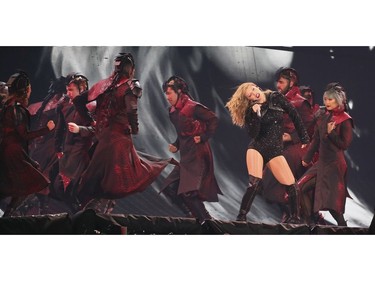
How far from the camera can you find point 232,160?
5.77 meters

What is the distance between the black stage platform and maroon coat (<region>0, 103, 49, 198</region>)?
0.26 meters

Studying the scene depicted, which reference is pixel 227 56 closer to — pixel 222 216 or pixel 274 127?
pixel 274 127

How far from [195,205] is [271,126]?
37.6 inches

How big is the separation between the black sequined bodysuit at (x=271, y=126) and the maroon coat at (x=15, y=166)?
6.12 feet

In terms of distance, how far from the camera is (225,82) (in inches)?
227

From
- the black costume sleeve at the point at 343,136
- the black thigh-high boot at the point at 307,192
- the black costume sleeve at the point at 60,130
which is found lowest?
the black thigh-high boot at the point at 307,192

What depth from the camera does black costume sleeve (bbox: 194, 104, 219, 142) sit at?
5.77 m

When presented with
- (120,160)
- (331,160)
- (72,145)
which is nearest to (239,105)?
(331,160)

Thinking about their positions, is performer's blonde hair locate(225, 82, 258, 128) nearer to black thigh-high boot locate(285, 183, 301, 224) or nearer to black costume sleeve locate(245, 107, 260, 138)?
black costume sleeve locate(245, 107, 260, 138)

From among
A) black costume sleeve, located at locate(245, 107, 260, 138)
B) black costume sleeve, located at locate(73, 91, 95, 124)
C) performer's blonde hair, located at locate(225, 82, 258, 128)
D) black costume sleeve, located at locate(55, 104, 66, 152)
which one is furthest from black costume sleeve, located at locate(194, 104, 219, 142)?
black costume sleeve, located at locate(55, 104, 66, 152)

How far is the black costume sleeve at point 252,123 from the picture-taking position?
5770mm

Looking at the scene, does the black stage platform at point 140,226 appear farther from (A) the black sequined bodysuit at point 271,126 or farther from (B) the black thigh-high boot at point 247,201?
(A) the black sequined bodysuit at point 271,126

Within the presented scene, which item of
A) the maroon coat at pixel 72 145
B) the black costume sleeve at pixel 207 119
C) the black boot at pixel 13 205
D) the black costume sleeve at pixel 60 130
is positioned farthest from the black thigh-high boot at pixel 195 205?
the black boot at pixel 13 205

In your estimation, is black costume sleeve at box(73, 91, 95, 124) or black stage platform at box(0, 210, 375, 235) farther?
black costume sleeve at box(73, 91, 95, 124)
